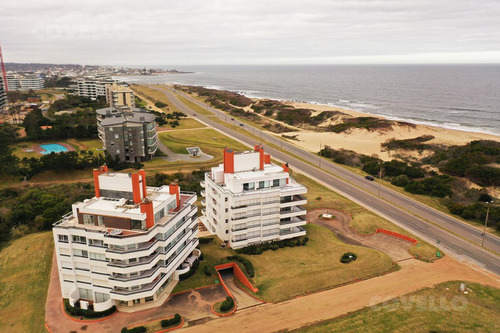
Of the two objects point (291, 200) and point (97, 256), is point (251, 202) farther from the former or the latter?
point (97, 256)

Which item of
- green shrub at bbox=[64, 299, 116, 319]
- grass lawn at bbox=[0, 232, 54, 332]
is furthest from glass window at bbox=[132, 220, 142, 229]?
grass lawn at bbox=[0, 232, 54, 332]

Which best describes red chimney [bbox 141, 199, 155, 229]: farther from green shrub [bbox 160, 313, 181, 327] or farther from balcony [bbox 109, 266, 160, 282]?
green shrub [bbox 160, 313, 181, 327]

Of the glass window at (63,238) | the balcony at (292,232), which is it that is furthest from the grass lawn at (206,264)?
the glass window at (63,238)

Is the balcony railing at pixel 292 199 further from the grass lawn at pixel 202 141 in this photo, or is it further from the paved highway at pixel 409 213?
the grass lawn at pixel 202 141

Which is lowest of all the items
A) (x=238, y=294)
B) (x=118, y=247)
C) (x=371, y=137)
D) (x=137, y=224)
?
(x=238, y=294)

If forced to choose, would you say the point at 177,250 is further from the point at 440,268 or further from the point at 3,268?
the point at 440,268

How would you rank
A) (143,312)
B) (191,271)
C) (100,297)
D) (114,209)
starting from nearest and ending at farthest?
(143,312) < (100,297) < (114,209) < (191,271)

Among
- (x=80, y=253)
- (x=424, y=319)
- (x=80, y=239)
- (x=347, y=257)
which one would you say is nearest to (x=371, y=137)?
(x=347, y=257)

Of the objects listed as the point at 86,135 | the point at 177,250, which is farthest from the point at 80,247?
the point at 86,135
